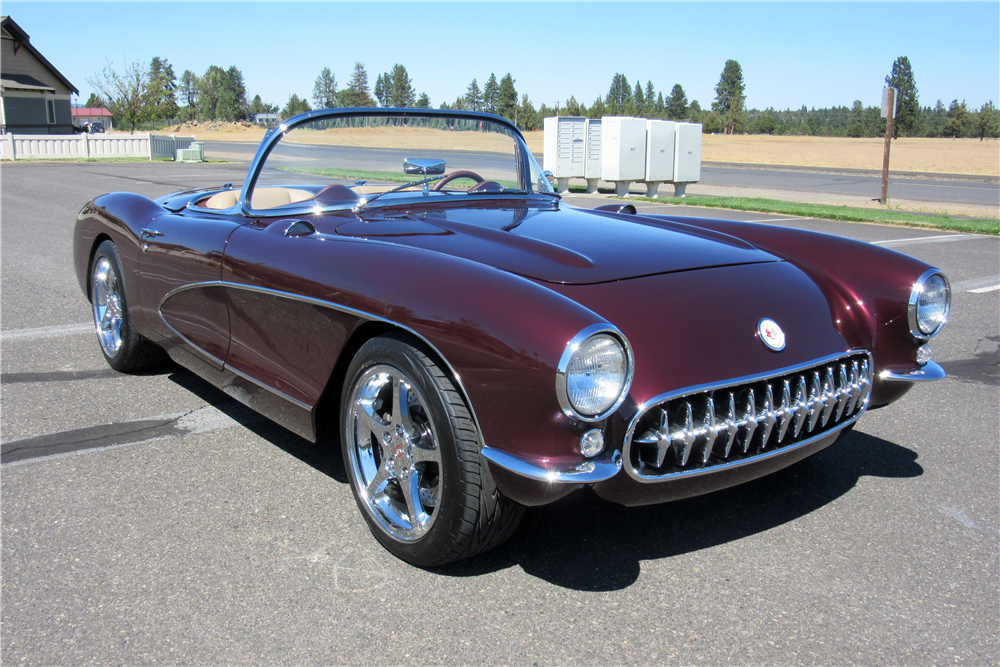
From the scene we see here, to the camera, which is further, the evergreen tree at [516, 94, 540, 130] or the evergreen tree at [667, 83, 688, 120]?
the evergreen tree at [667, 83, 688, 120]

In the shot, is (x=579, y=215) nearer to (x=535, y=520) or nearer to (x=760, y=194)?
(x=535, y=520)

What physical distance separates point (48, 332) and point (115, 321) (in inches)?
48.2

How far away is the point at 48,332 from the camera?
526 centimetres

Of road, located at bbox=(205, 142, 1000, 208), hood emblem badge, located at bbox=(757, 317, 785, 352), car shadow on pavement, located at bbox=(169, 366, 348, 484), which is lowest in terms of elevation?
car shadow on pavement, located at bbox=(169, 366, 348, 484)

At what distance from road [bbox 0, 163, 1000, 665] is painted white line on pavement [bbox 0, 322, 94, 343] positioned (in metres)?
1.47

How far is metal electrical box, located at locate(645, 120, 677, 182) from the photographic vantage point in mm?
17609

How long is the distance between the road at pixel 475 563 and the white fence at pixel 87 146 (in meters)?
29.0

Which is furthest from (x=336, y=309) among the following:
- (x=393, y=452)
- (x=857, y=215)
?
(x=857, y=215)

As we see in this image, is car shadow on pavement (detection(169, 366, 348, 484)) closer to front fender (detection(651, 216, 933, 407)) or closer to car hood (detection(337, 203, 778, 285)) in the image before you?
car hood (detection(337, 203, 778, 285))

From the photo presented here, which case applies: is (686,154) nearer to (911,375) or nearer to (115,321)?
(115,321)

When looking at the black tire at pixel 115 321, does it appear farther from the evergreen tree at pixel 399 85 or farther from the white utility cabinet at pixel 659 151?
the evergreen tree at pixel 399 85

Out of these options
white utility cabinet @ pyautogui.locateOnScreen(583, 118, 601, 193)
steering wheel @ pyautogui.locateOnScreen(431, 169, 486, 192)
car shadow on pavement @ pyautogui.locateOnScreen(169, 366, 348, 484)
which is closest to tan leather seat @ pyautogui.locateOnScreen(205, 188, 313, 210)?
steering wheel @ pyautogui.locateOnScreen(431, 169, 486, 192)

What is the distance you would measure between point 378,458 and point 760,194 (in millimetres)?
18932

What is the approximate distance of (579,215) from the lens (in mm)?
3506
